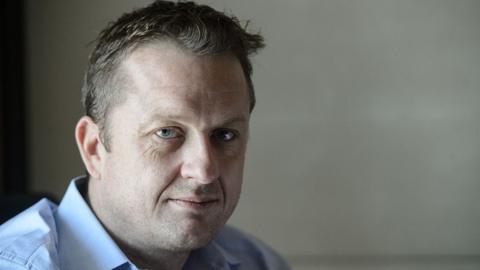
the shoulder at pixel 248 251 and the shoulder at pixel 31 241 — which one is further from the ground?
the shoulder at pixel 31 241

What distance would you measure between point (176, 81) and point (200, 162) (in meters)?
0.18

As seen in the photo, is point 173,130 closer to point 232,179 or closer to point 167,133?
point 167,133

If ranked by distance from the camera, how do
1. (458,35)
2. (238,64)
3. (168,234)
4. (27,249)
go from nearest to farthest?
1. (27,249)
2. (168,234)
3. (238,64)
4. (458,35)

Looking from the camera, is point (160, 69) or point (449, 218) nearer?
point (160, 69)

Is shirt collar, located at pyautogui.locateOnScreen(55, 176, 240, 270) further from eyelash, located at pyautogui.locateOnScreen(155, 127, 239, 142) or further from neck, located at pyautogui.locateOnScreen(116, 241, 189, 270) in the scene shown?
eyelash, located at pyautogui.locateOnScreen(155, 127, 239, 142)

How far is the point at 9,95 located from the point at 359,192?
65.4 inches

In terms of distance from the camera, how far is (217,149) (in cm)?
130

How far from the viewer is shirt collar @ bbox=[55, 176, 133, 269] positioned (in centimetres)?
125

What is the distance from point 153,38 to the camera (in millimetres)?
1282

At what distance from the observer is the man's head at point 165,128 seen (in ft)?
4.08

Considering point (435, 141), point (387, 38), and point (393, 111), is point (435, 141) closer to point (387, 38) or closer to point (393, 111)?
point (393, 111)

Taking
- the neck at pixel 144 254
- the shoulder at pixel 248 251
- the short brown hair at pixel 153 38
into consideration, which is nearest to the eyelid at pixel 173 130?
the short brown hair at pixel 153 38

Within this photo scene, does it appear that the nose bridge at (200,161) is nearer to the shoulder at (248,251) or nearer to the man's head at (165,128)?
the man's head at (165,128)

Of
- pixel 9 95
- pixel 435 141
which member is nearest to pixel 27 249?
pixel 9 95
